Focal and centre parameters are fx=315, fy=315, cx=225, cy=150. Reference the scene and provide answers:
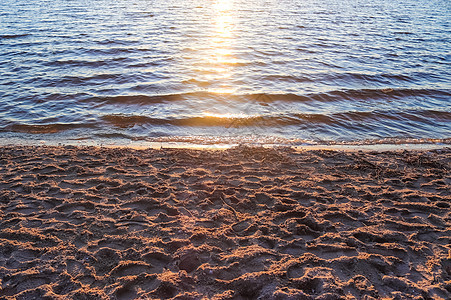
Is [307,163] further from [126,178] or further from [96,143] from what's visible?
[96,143]

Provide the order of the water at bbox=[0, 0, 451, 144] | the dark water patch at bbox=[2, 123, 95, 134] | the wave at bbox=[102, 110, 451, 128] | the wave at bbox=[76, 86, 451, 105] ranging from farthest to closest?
the wave at bbox=[76, 86, 451, 105], the wave at bbox=[102, 110, 451, 128], the water at bbox=[0, 0, 451, 144], the dark water patch at bbox=[2, 123, 95, 134]

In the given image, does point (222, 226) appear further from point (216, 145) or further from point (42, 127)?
point (42, 127)

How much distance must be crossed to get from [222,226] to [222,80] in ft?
22.1

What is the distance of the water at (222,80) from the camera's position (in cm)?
746

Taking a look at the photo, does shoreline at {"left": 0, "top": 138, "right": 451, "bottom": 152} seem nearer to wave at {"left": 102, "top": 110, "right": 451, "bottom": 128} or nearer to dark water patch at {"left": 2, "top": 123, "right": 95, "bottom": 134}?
dark water patch at {"left": 2, "top": 123, "right": 95, "bottom": 134}

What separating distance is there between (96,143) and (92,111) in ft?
5.42

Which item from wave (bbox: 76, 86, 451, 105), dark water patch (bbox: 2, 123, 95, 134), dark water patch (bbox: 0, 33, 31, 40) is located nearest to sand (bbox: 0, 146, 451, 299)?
dark water patch (bbox: 2, 123, 95, 134)

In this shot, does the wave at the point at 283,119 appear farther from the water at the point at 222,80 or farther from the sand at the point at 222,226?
the sand at the point at 222,226

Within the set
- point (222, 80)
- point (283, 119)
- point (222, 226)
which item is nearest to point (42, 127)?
point (222, 80)

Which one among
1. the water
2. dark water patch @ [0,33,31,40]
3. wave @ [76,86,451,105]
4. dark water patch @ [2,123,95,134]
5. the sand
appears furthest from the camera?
dark water patch @ [0,33,31,40]

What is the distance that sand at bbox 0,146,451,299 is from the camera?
3.39 meters

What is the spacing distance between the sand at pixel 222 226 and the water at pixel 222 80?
143 cm

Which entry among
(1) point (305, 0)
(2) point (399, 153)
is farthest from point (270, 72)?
(1) point (305, 0)

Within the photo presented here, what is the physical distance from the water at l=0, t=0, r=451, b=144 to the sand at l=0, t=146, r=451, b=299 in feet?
4.70
